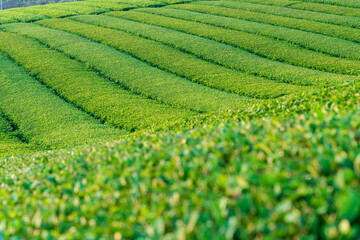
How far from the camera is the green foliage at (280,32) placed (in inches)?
1521

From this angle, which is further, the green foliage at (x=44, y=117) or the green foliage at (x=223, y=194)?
the green foliage at (x=44, y=117)

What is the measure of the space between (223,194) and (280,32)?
4305cm

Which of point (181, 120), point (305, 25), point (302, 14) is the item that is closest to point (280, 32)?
point (305, 25)

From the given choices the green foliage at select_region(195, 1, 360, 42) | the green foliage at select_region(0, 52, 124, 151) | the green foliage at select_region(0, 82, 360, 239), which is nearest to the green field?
the green foliage at select_region(0, 82, 360, 239)

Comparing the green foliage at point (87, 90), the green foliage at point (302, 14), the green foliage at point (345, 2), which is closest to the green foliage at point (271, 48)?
the green foliage at point (302, 14)

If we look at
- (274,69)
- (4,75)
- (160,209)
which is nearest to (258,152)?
(160,209)

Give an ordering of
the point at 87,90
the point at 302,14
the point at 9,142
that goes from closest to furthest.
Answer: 1. the point at 9,142
2. the point at 87,90
3. the point at 302,14

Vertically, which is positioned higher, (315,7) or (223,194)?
(315,7)

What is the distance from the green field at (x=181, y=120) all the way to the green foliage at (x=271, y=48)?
0.68 feet

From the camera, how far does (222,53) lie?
3828 cm

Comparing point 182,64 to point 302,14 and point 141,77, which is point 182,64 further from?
point 302,14

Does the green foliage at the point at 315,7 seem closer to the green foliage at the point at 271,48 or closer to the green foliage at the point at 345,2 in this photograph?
the green foliage at the point at 345,2

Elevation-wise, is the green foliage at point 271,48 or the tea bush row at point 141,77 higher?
the green foliage at point 271,48

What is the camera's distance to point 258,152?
556 cm
